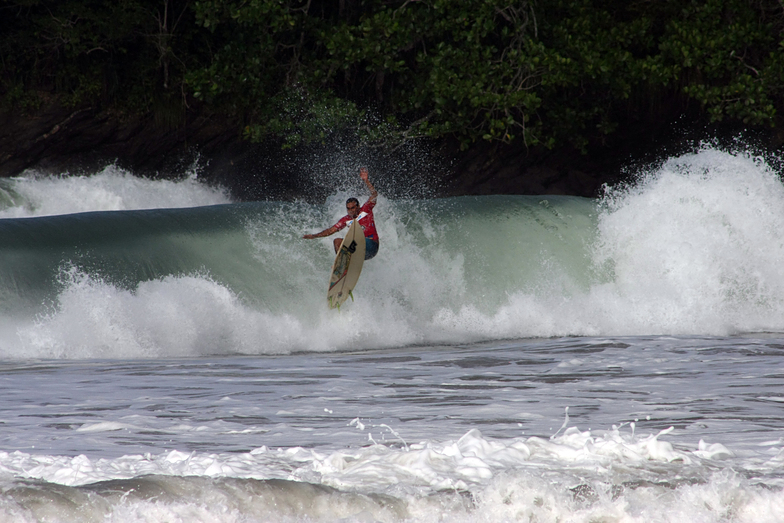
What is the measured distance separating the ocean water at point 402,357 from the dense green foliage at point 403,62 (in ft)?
6.06

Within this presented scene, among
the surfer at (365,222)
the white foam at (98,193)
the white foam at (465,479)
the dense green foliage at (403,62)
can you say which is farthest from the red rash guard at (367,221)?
the white foam at (98,193)

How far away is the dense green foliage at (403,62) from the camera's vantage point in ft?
47.6

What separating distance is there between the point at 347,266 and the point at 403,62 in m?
6.63

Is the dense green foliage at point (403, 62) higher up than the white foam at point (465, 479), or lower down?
higher up

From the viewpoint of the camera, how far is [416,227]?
1085 centimetres

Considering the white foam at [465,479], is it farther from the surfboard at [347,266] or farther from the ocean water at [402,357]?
the surfboard at [347,266]

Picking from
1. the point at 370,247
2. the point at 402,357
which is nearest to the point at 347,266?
the point at 370,247

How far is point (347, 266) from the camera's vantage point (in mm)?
9023

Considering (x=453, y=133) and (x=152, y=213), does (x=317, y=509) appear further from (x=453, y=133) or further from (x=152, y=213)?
(x=453, y=133)

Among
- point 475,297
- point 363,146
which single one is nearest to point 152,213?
point 475,297

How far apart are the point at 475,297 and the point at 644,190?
2.74 m

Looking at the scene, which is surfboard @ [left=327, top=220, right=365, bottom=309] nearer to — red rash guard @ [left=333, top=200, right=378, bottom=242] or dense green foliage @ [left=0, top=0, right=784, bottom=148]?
red rash guard @ [left=333, top=200, right=378, bottom=242]

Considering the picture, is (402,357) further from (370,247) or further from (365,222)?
(365,222)

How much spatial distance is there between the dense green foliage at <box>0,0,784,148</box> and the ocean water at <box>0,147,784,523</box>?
72.7 inches
